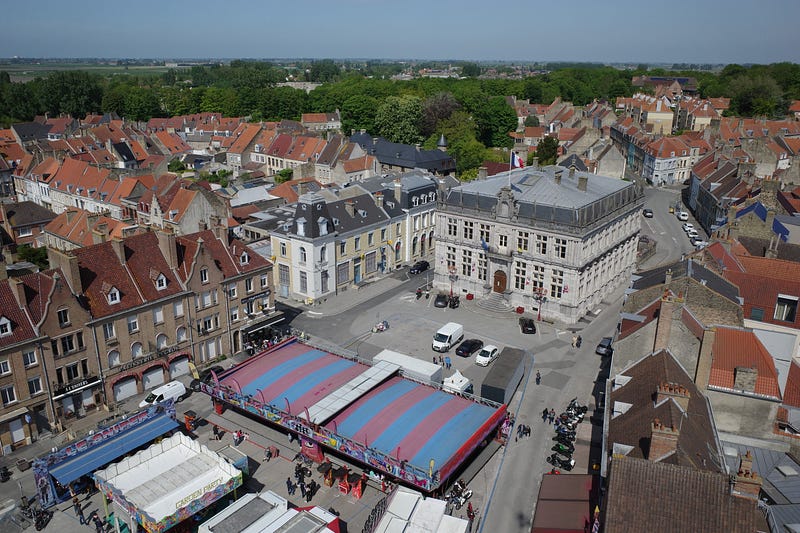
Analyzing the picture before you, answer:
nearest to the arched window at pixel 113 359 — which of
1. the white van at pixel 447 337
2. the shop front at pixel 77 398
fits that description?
the shop front at pixel 77 398

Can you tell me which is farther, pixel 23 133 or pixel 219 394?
pixel 23 133

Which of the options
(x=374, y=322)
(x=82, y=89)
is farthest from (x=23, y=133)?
(x=374, y=322)

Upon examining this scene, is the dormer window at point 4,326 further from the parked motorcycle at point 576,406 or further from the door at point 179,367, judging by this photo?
the parked motorcycle at point 576,406

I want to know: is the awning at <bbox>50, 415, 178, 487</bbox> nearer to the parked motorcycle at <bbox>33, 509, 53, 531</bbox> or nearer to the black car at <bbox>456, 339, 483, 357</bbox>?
the parked motorcycle at <bbox>33, 509, 53, 531</bbox>

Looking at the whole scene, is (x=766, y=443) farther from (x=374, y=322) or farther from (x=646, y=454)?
(x=374, y=322)

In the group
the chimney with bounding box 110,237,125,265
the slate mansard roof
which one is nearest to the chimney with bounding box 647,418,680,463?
the slate mansard roof
